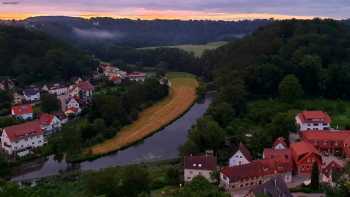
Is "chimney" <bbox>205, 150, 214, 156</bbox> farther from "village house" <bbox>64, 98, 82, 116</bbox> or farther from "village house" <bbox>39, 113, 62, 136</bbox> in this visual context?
"village house" <bbox>64, 98, 82, 116</bbox>

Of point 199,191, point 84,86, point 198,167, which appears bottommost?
→ point 198,167

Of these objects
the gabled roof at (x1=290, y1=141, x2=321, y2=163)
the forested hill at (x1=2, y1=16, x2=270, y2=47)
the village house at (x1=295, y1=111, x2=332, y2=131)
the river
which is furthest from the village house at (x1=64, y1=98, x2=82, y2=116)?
the forested hill at (x1=2, y1=16, x2=270, y2=47)

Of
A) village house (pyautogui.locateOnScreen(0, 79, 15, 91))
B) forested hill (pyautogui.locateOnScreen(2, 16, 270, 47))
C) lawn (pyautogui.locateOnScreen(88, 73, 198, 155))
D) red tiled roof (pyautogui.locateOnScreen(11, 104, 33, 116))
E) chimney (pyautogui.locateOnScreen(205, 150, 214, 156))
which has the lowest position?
lawn (pyautogui.locateOnScreen(88, 73, 198, 155))

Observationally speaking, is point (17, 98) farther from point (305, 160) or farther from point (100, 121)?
point (305, 160)

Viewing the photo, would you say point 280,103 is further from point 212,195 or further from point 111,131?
point 212,195

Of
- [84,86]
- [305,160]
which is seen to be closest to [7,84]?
[84,86]

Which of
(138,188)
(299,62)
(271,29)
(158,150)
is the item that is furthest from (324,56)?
(138,188)
